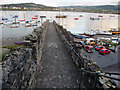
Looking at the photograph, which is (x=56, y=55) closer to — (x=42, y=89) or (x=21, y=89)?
(x=42, y=89)

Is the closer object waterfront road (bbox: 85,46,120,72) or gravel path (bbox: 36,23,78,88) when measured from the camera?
gravel path (bbox: 36,23,78,88)

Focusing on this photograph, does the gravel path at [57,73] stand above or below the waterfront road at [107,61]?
above

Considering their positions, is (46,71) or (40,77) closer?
(40,77)

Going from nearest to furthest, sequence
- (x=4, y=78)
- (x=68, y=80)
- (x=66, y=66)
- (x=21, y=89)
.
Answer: (x=4, y=78) < (x=21, y=89) < (x=68, y=80) < (x=66, y=66)

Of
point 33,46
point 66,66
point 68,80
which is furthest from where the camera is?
point 66,66

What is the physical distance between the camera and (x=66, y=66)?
8.73 meters

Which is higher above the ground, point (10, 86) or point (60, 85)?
point (10, 86)

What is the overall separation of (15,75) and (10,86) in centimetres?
71

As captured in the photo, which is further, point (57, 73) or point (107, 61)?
point (107, 61)

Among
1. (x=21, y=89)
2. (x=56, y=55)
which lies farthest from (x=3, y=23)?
(x=21, y=89)

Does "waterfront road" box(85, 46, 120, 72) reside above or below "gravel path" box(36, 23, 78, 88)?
below

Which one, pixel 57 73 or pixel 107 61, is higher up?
pixel 57 73

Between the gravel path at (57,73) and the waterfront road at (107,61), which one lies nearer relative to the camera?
the gravel path at (57,73)

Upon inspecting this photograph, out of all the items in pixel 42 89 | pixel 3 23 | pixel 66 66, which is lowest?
pixel 42 89
